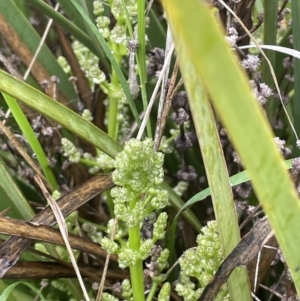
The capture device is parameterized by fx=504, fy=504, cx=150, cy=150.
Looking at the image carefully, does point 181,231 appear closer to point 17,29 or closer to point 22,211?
point 22,211

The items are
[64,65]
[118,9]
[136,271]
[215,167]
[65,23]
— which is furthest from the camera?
[64,65]

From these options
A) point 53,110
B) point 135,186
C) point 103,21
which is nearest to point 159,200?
point 135,186

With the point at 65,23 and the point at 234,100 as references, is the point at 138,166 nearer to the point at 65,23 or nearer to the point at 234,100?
the point at 234,100

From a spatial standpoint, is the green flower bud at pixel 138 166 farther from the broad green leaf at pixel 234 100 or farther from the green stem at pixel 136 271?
the broad green leaf at pixel 234 100

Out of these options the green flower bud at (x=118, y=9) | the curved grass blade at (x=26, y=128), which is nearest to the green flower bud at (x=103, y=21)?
the green flower bud at (x=118, y=9)

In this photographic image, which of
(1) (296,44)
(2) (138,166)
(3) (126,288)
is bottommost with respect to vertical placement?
(3) (126,288)

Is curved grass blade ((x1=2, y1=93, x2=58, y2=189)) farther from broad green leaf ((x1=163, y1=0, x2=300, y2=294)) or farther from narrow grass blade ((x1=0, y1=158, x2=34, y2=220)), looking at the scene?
broad green leaf ((x1=163, y1=0, x2=300, y2=294))
